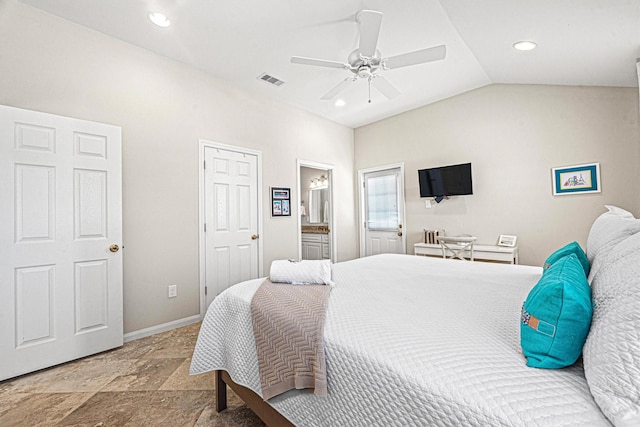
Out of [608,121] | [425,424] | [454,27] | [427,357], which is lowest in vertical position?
[425,424]

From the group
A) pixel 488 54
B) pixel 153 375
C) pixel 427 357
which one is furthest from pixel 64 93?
pixel 488 54

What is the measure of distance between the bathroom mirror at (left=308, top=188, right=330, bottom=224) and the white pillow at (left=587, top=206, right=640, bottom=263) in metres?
4.48

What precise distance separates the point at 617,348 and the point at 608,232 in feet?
3.34

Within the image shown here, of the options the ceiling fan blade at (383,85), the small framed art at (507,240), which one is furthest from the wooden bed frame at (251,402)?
the small framed art at (507,240)

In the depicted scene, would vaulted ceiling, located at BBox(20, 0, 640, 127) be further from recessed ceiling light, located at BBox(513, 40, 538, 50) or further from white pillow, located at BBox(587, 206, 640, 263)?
white pillow, located at BBox(587, 206, 640, 263)

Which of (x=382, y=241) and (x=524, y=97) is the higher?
(x=524, y=97)

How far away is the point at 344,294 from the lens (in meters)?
1.54

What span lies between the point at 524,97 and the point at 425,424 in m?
4.08

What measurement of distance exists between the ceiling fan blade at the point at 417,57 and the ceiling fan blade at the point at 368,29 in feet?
0.60

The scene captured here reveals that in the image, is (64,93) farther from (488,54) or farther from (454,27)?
(488,54)

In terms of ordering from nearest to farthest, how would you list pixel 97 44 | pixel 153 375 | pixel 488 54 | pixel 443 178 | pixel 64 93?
1. pixel 153 375
2. pixel 64 93
3. pixel 97 44
4. pixel 488 54
5. pixel 443 178

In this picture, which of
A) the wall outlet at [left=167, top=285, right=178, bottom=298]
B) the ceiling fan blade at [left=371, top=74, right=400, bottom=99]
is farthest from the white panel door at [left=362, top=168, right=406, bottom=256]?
the wall outlet at [left=167, top=285, right=178, bottom=298]

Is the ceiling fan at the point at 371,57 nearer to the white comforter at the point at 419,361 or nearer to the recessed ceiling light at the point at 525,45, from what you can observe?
the recessed ceiling light at the point at 525,45

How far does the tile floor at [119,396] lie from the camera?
1.66 metres
